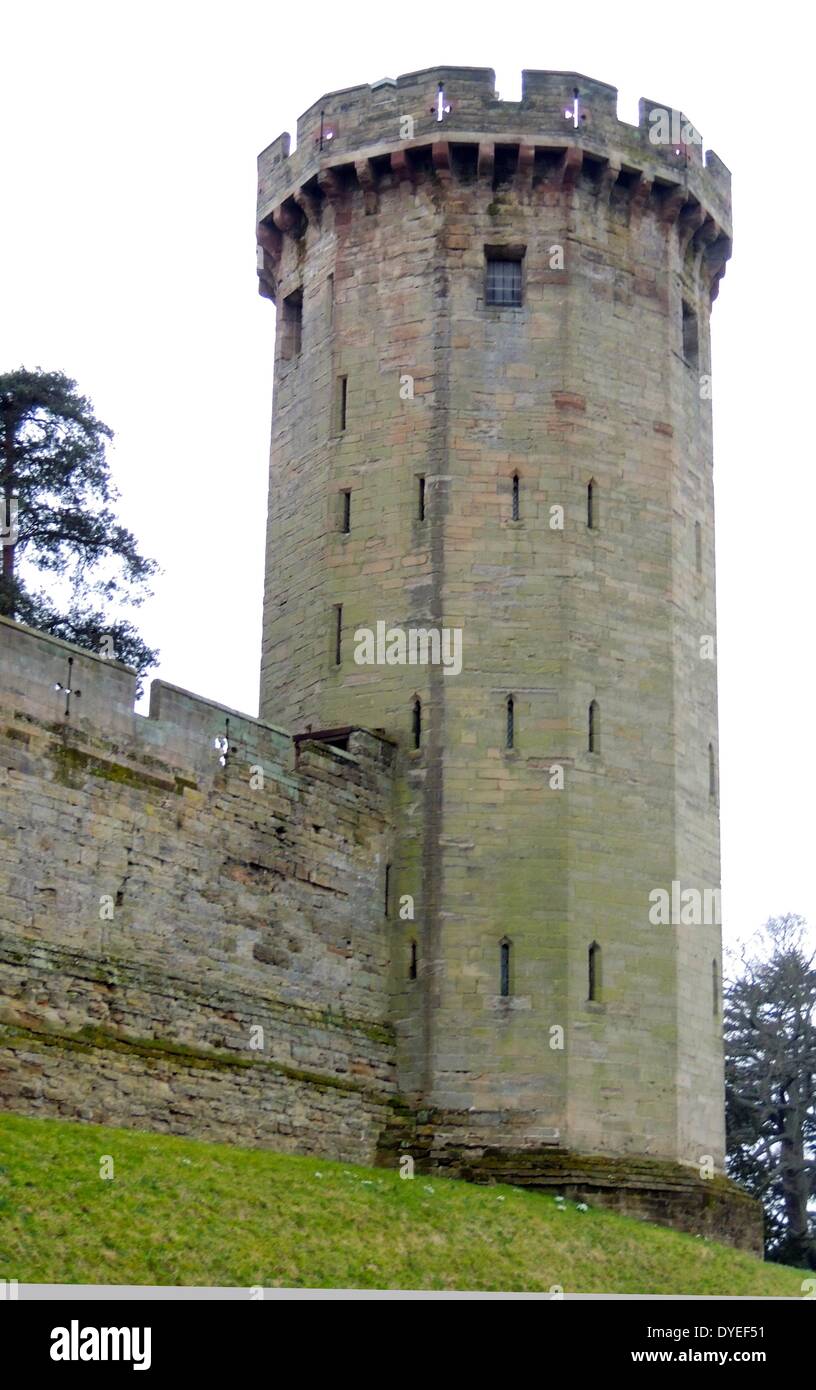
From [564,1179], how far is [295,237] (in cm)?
1375

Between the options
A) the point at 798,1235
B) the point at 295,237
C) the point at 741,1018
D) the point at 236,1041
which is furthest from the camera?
the point at 741,1018

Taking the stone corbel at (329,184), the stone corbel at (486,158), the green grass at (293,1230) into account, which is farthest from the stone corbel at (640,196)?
the green grass at (293,1230)

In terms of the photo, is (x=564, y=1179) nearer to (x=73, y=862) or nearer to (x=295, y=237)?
(x=73, y=862)

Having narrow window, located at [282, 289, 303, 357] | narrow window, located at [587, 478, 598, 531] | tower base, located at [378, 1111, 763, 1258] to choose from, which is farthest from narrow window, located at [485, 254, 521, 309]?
tower base, located at [378, 1111, 763, 1258]

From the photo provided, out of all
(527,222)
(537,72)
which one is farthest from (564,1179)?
(537,72)

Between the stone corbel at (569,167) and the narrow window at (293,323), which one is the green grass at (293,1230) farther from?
the stone corbel at (569,167)

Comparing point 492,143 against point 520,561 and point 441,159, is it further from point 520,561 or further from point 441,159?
point 520,561

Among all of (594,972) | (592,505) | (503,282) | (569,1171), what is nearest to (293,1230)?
(569,1171)

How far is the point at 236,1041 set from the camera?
956 inches

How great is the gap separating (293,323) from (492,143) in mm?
3939

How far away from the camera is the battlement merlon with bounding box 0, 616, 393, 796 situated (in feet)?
73.9

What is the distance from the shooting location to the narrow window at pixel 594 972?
2648 cm

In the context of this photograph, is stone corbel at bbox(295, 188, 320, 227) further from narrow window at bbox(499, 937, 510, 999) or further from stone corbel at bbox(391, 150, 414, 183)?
narrow window at bbox(499, 937, 510, 999)

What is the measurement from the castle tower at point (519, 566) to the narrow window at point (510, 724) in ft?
0.09
